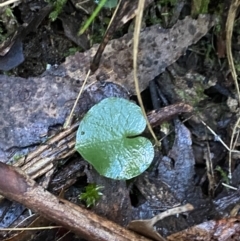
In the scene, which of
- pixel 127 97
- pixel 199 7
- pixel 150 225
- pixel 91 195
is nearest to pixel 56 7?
pixel 127 97

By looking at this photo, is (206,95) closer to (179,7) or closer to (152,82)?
(152,82)

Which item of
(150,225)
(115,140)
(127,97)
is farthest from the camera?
(127,97)

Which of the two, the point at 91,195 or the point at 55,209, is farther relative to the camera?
the point at 91,195

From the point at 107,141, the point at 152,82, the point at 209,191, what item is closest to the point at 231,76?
the point at 152,82

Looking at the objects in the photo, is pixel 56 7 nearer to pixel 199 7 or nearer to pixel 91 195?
pixel 199 7

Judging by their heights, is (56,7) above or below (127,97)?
above

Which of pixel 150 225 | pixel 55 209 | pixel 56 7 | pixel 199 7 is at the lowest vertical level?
pixel 150 225

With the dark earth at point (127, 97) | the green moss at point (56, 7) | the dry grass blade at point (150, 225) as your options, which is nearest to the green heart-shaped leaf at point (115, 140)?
the dark earth at point (127, 97)

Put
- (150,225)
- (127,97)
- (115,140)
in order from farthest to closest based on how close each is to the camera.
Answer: (127,97) → (115,140) → (150,225)
